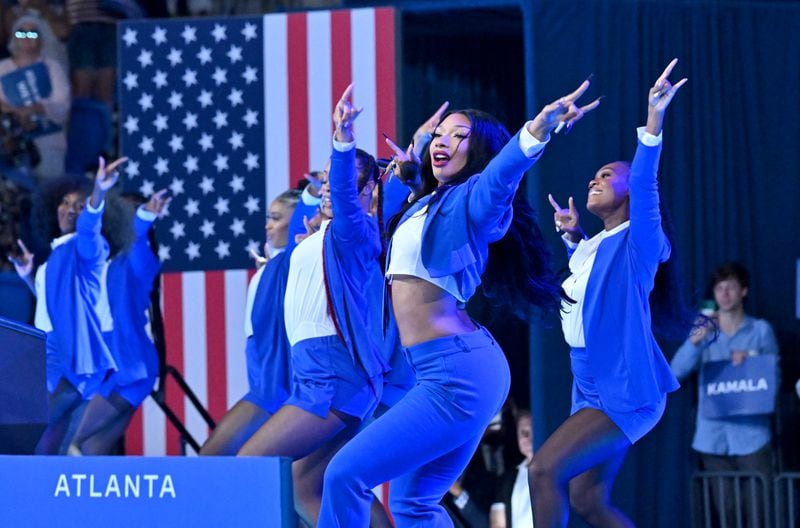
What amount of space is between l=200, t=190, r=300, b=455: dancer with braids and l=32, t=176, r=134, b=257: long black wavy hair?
1.34 metres

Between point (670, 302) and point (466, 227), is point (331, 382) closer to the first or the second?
point (670, 302)

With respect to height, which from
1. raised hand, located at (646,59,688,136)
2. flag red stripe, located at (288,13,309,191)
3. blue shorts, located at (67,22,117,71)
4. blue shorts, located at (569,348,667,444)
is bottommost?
blue shorts, located at (569,348,667,444)

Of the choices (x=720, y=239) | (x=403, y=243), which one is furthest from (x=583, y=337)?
(x=720, y=239)

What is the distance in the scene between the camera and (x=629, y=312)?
5.52 metres

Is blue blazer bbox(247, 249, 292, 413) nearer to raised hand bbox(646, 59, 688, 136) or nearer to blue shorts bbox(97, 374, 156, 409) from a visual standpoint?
blue shorts bbox(97, 374, 156, 409)

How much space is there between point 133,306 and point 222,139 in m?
1.05

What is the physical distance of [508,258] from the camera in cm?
471

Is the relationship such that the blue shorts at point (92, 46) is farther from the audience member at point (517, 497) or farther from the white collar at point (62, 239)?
the audience member at point (517, 497)

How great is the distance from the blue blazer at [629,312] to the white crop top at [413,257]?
115cm

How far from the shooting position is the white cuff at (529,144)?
156 inches

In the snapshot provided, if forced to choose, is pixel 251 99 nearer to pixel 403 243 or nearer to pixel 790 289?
pixel 790 289

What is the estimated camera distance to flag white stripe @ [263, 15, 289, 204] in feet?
27.0

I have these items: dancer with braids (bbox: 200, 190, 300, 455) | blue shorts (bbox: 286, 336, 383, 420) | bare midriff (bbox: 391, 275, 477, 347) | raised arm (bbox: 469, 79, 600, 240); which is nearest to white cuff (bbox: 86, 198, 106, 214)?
dancer with braids (bbox: 200, 190, 300, 455)

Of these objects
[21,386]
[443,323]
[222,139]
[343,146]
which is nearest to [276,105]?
[222,139]
